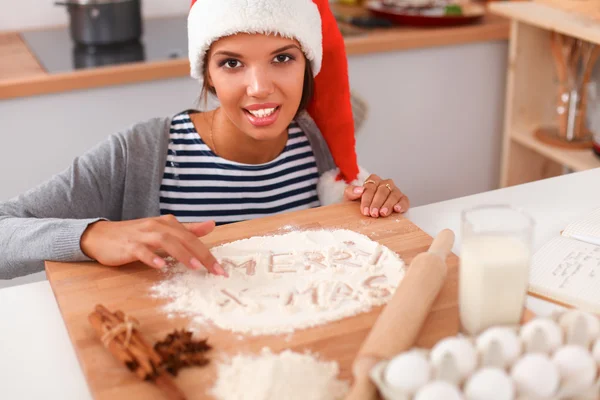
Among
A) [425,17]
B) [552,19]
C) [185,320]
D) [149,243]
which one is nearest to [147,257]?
[149,243]

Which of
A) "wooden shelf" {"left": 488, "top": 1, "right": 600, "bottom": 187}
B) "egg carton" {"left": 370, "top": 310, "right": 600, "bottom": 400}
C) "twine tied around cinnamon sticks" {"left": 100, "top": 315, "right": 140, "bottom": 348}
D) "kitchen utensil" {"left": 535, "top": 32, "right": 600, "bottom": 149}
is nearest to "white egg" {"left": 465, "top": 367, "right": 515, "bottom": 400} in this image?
"egg carton" {"left": 370, "top": 310, "right": 600, "bottom": 400}

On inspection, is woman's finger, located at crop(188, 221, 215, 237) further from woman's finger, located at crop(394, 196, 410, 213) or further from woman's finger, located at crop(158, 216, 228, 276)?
woman's finger, located at crop(394, 196, 410, 213)

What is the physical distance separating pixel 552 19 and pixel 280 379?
1679 millimetres

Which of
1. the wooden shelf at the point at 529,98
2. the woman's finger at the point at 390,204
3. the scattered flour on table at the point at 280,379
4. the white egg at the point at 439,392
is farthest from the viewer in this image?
the wooden shelf at the point at 529,98

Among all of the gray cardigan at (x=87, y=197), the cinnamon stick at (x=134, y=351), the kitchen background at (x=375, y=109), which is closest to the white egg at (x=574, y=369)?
the cinnamon stick at (x=134, y=351)

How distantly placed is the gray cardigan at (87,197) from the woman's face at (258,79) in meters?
0.19

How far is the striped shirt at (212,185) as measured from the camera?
4.86ft

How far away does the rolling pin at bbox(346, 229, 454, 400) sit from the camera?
2.39 ft

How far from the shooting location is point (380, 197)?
1202 mm

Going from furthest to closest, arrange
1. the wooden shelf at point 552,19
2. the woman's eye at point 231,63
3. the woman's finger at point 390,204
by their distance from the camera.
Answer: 1. the wooden shelf at point 552,19
2. the woman's eye at point 231,63
3. the woman's finger at point 390,204

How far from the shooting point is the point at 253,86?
49.4 inches

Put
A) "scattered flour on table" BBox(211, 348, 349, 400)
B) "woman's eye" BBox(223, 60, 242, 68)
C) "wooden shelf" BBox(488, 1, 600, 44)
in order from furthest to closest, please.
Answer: "wooden shelf" BBox(488, 1, 600, 44) < "woman's eye" BBox(223, 60, 242, 68) < "scattered flour on table" BBox(211, 348, 349, 400)

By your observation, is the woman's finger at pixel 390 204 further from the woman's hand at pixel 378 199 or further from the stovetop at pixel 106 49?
the stovetop at pixel 106 49

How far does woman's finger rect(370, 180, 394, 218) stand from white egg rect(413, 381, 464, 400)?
0.53 m
